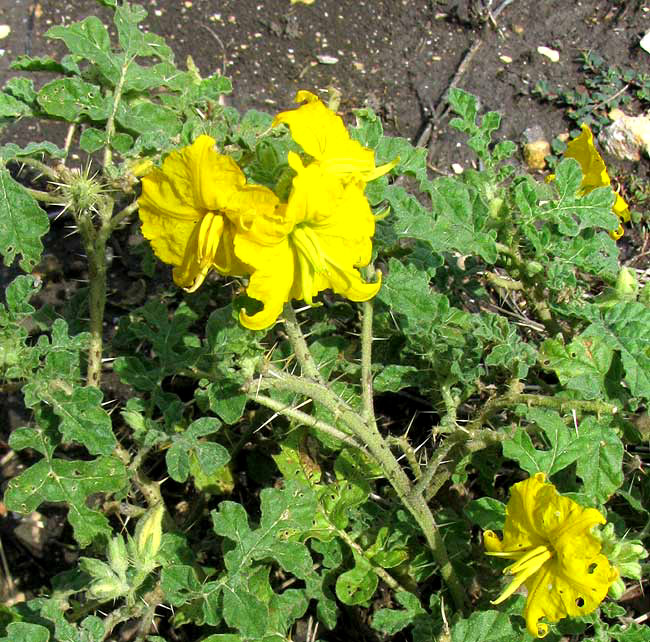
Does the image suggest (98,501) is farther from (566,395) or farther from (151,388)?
(566,395)

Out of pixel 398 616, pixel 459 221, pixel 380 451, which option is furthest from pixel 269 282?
pixel 398 616

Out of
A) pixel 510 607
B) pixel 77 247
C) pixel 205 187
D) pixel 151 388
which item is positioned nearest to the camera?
pixel 205 187

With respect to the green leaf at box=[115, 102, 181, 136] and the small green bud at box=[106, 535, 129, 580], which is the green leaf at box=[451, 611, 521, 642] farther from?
the green leaf at box=[115, 102, 181, 136]

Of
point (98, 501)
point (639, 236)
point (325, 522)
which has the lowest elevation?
point (98, 501)

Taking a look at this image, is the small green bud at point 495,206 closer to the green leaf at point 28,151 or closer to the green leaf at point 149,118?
the green leaf at point 149,118

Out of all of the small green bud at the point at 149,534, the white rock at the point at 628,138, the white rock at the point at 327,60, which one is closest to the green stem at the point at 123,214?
the small green bud at the point at 149,534

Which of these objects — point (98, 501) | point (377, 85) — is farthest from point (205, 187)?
point (377, 85)

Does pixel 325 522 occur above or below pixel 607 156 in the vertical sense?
below
